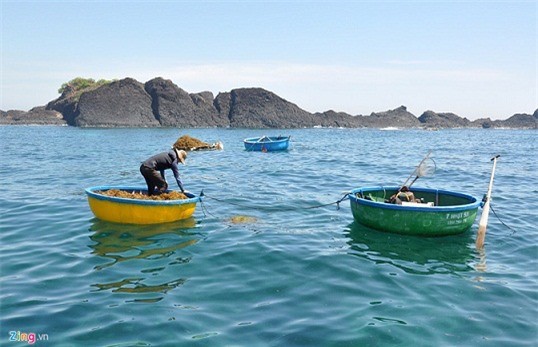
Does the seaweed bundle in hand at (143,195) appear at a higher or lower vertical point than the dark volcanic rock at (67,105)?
lower

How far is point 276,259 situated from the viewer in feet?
32.9

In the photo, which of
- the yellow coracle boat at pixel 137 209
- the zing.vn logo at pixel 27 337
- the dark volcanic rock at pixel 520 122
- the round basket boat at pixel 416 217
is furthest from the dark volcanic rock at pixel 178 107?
the zing.vn logo at pixel 27 337

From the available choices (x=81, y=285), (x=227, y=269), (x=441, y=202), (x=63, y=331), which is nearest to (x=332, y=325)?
(x=227, y=269)

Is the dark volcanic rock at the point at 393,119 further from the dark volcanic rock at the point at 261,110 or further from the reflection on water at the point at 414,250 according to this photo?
the reflection on water at the point at 414,250

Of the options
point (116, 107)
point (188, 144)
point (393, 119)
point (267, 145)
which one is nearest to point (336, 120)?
point (393, 119)

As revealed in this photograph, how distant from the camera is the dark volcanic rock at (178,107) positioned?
121 m

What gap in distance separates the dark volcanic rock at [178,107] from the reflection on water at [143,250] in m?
111

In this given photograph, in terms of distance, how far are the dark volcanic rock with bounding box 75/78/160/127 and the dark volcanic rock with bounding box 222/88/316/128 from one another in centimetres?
2676

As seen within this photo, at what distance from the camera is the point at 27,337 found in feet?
21.2

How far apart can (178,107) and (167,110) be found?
3650 mm

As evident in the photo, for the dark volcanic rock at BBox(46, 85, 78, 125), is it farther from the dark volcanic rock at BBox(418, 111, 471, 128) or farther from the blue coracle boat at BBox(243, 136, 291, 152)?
the dark volcanic rock at BBox(418, 111, 471, 128)

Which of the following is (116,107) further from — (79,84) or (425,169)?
(425,169)

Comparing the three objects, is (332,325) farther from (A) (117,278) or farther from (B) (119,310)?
(A) (117,278)

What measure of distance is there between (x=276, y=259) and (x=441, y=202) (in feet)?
22.5
